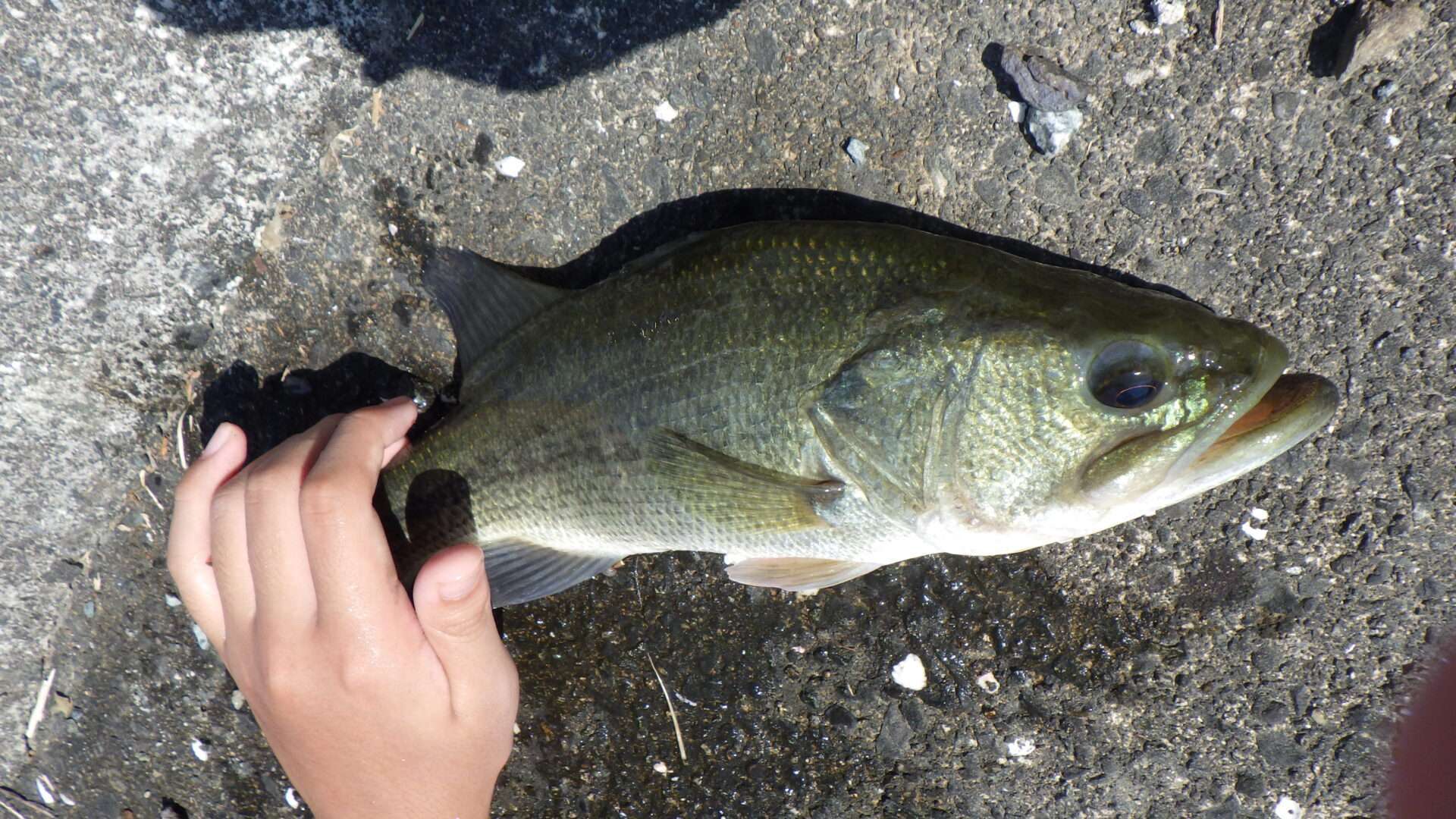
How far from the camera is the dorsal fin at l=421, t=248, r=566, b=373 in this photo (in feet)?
7.99

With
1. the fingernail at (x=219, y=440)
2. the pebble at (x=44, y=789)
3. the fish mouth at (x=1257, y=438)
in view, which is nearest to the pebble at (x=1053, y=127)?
the fish mouth at (x=1257, y=438)

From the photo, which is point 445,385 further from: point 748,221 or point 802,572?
point 802,572

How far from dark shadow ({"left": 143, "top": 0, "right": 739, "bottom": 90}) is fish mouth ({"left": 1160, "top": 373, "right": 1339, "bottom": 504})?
1910 mm

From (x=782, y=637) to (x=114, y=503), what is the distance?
257 cm

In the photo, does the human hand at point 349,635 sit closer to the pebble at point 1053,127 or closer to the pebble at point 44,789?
the pebble at point 44,789

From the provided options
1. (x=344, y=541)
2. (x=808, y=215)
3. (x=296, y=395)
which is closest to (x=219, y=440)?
(x=296, y=395)

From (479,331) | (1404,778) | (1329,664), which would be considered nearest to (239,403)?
(479,331)

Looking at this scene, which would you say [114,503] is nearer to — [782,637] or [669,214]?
[669,214]

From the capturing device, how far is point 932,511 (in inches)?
81.9

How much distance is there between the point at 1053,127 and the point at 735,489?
149cm

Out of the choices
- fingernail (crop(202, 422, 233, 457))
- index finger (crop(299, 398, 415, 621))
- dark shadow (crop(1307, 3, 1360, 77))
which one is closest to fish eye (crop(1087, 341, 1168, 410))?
dark shadow (crop(1307, 3, 1360, 77))

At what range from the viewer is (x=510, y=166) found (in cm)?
265

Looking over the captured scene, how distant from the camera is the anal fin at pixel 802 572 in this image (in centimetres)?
238

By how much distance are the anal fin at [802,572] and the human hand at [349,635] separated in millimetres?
811
